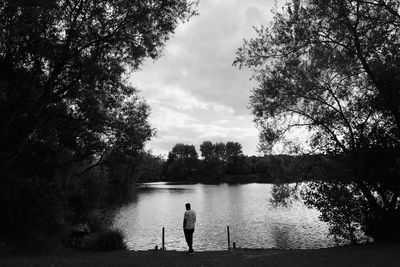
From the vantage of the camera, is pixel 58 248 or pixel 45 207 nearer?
pixel 45 207

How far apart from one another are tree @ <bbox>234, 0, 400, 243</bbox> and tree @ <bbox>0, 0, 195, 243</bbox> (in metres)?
6.59

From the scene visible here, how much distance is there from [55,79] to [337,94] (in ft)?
50.3

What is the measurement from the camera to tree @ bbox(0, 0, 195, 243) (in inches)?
570

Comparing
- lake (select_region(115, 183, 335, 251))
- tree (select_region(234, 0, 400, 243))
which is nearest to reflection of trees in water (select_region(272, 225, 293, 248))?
lake (select_region(115, 183, 335, 251))

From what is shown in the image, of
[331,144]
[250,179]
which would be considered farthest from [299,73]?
[250,179]

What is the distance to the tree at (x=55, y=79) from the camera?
14469 millimetres

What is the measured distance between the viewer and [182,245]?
95.0 ft

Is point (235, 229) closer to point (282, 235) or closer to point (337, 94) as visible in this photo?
point (282, 235)

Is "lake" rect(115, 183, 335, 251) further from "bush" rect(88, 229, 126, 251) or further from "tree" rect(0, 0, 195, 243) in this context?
"tree" rect(0, 0, 195, 243)

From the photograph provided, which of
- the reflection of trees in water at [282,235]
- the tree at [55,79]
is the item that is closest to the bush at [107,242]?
the tree at [55,79]

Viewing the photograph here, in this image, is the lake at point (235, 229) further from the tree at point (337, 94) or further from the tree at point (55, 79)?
the tree at point (55, 79)

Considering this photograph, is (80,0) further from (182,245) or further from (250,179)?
(250,179)

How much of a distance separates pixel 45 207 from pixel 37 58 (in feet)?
22.4

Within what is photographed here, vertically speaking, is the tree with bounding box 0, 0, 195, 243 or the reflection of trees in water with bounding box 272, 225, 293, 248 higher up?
→ the tree with bounding box 0, 0, 195, 243
